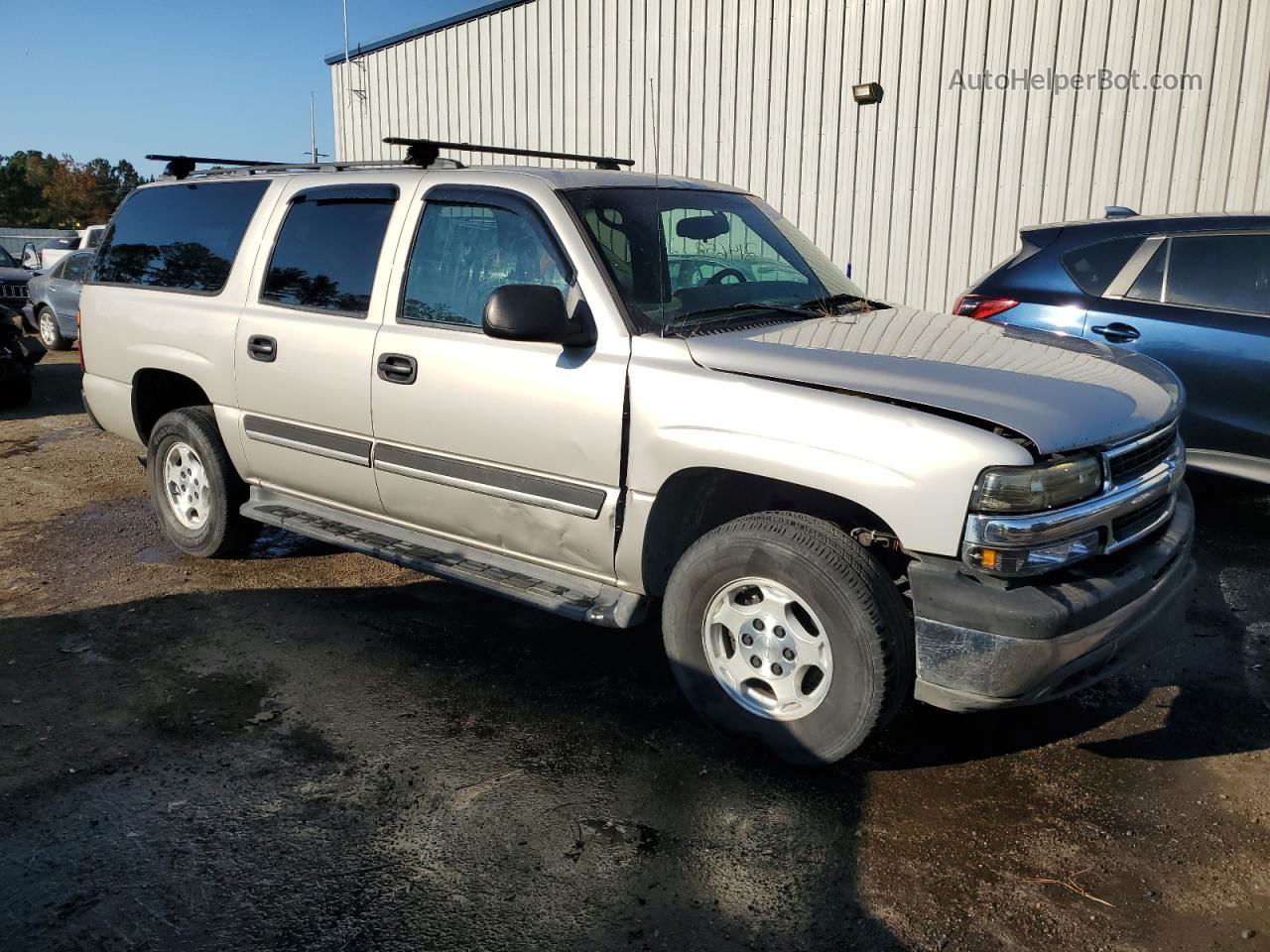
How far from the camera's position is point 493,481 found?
3926 mm

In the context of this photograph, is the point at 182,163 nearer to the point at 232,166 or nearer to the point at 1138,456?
the point at 232,166

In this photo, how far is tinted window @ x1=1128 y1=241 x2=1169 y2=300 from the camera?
5734 millimetres

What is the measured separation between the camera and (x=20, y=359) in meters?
10.5

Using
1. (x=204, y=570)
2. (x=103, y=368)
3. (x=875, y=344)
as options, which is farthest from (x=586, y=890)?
(x=103, y=368)

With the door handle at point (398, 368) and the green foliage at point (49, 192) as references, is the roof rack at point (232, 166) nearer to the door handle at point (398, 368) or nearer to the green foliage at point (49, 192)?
the door handle at point (398, 368)

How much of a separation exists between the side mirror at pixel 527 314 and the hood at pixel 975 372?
1.59 feet

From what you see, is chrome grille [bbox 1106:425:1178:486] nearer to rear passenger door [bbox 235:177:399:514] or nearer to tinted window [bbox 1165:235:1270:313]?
tinted window [bbox 1165:235:1270:313]

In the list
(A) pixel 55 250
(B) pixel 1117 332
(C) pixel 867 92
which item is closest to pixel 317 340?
(B) pixel 1117 332

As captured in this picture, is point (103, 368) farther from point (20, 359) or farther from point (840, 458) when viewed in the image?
point (20, 359)

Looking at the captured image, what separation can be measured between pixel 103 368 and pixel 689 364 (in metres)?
3.90

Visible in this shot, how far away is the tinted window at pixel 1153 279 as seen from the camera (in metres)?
5.73

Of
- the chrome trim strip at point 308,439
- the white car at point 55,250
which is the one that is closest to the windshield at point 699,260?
the chrome trim strip at point 308,439

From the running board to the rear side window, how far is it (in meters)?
1.18

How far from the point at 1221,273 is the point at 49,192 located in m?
80.0
